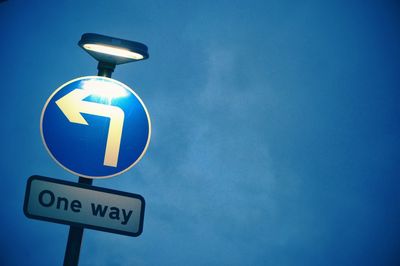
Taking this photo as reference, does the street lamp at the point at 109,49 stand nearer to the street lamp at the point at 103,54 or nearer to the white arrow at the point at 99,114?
the street lamp at the point at 103,54

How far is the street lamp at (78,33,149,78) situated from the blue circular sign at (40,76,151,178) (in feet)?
0.39

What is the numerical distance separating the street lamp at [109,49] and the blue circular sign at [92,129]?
118mm

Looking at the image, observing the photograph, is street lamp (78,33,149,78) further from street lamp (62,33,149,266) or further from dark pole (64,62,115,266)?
dark pole (64,62,115,266)

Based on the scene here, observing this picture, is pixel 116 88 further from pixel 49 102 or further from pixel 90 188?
pixel 90 188

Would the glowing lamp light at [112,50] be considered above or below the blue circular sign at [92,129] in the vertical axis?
above

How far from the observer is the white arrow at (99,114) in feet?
4.47

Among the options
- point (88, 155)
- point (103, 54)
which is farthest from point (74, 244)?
point (103, 54)

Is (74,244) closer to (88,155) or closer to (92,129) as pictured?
(88,155)

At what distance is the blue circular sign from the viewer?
4.40 feet

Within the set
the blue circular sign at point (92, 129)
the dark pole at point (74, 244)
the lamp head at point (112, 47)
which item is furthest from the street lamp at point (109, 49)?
the dark pole at point (74, 244)

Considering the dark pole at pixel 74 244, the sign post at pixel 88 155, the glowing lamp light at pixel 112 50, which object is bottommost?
the dark pole at pixel 74 244

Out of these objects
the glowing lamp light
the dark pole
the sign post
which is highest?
the glowing lamp light

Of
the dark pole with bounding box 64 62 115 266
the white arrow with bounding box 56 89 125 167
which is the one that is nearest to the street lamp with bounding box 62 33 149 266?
the dark pole with bounding box 64 62 115 266

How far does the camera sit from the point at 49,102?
137cm
